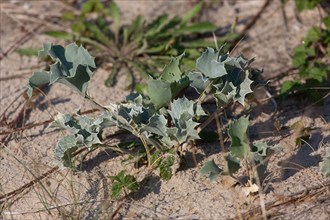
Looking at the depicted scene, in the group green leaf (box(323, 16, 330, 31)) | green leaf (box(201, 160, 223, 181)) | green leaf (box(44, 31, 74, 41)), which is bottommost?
green leaf (box(201, 160, 223, 181))

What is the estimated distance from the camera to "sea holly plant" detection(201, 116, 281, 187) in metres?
2.56

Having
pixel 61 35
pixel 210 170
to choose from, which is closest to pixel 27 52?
pixel 61 35

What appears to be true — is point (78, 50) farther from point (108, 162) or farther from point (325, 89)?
point (325, 89)

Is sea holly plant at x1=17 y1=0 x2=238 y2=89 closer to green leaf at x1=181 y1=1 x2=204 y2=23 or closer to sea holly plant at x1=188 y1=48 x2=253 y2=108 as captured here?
green leaf at x1=181 y1=1 x2=204 y2=23

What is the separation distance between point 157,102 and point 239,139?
39cm

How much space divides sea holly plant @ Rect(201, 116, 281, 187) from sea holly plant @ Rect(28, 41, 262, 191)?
0.23ft

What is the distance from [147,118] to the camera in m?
2.81

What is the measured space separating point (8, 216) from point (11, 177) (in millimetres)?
258

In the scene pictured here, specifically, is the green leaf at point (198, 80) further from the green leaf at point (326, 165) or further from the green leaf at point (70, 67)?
the green leaf at point (326, 165)

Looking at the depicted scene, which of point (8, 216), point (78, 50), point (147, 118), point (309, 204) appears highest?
point (78, 50)

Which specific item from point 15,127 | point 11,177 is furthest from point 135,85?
point 11,177

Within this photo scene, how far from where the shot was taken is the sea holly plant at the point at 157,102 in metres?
2.73

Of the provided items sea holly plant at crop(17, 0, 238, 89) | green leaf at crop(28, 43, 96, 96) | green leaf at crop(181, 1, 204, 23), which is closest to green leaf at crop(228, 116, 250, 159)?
green leaf at crop(28, 43, 96, 96)

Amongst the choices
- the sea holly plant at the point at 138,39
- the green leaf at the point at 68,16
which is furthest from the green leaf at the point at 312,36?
the green leaf at the point at 68,16
